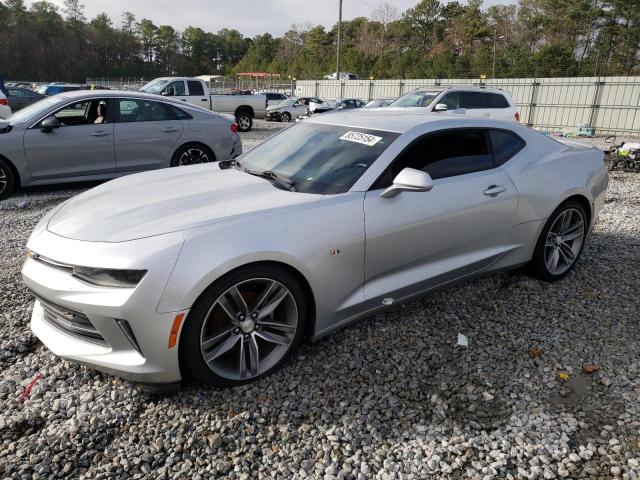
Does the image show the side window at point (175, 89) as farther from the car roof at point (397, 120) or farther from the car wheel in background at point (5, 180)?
the car roof at point (397, 120)

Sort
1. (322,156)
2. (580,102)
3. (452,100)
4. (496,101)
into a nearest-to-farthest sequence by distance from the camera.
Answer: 1. (322,156)
2. (452,100)
3. (496,101)
4. (580,102)

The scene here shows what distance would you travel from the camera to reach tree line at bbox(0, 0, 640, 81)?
120 feet

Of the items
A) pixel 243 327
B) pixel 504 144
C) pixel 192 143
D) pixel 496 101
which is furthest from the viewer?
pixel 496 101

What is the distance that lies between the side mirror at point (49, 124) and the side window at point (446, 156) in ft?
17.9

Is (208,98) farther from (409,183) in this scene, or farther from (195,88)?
(409,183)

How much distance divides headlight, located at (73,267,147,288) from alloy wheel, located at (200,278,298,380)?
1.32 ft

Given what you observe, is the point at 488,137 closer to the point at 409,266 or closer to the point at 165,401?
the point at 409,266

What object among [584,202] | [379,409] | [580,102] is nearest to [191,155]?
[584,202]

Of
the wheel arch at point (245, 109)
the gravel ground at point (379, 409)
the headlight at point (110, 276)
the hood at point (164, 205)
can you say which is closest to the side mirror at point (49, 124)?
the gravel ground at point (379, 409)

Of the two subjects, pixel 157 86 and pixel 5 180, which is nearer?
pixel 5 180

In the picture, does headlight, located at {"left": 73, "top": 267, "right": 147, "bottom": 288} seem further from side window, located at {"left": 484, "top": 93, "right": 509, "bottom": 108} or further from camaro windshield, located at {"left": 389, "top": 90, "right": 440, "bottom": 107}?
side window, located at {"left": 484, "top": 93, "right": 509, "bottom": 108}

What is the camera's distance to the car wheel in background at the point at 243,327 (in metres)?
2.41

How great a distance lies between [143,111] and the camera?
23.7 ft

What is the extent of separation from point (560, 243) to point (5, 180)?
6792 mm
